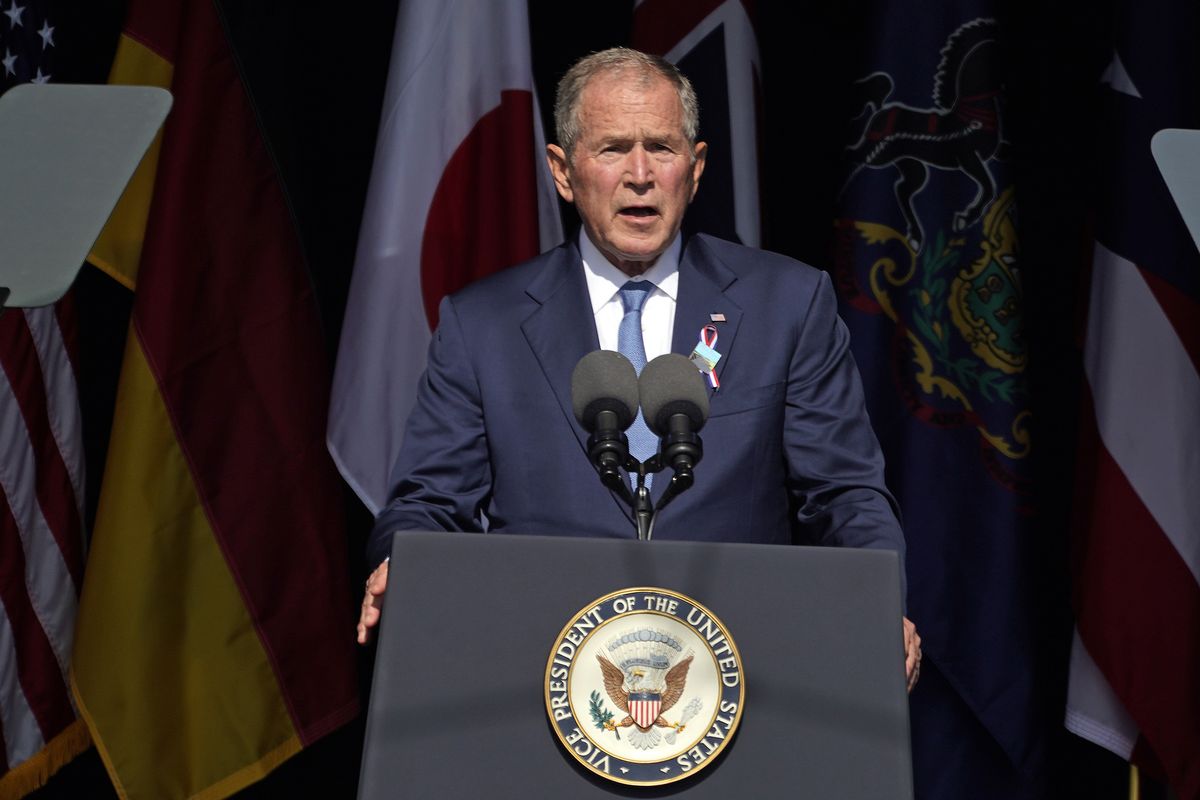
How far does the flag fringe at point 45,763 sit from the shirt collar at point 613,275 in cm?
177

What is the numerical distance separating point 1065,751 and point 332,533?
1.83 m

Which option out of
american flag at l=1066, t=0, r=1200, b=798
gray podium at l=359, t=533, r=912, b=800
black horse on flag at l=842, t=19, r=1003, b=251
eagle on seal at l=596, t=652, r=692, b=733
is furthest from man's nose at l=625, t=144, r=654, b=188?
american flag at l=1066, t=0, r=1200, b=798

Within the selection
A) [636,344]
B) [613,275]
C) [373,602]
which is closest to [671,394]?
[373,602]

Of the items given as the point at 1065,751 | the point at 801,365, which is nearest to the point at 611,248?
the point at 801,365

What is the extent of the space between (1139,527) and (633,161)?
1.48 meters

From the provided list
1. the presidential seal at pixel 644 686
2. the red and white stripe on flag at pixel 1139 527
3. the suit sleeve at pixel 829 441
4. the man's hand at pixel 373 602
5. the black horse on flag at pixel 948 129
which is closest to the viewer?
the presidential seal at pixel 644 686

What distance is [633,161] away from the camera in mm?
2273

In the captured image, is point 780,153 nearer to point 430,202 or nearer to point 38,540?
point 430,202

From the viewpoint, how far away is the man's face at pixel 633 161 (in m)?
2.27

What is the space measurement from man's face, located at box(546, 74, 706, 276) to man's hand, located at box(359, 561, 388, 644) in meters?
0.79

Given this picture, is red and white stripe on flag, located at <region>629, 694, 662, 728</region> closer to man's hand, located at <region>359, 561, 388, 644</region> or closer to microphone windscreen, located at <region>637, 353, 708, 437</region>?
microphone windscreen, located at <region>637, 353, 708, 437</region>

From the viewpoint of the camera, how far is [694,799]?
1.34 m

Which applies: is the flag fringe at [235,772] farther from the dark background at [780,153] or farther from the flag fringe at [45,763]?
the dark background at [780,153]

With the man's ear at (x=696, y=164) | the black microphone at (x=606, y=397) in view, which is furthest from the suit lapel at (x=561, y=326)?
the black microphone at (x=606, y=397)
